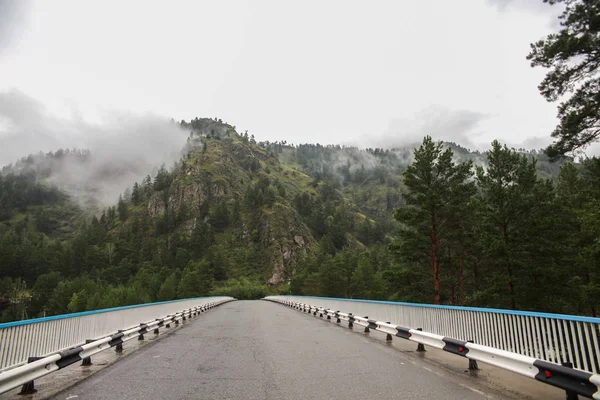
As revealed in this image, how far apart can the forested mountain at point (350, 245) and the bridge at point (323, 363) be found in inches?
628

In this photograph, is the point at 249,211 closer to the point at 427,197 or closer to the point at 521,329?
the point at 427,197

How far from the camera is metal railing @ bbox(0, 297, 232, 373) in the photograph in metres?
6.24

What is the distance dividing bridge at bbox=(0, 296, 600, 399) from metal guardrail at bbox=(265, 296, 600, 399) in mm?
20

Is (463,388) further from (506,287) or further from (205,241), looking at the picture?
(205,241)

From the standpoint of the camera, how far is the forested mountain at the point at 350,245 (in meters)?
29.2

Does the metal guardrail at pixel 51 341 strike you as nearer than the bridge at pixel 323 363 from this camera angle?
No

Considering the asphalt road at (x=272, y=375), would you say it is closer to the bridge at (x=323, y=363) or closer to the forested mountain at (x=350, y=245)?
the bridge at (x=323, y=363)

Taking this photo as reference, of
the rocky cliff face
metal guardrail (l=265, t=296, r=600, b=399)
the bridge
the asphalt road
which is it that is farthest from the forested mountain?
the asphalt road

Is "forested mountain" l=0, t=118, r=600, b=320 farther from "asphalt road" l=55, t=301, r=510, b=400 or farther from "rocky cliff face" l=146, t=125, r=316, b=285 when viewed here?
"asphalt road" l=55, t=301, r=510, b=400

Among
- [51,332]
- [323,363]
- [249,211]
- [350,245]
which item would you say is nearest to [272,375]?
[323,363]

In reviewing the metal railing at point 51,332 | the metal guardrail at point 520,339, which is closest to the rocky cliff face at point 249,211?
the metal railing at point 51,332

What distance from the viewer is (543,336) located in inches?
Result: 245

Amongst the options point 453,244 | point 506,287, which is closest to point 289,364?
point 506,287

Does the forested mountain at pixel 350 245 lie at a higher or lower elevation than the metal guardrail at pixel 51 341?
higher
